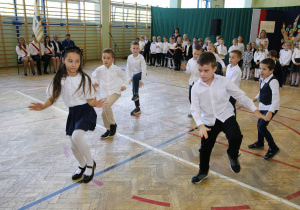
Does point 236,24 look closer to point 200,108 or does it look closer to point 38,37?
point 38,37

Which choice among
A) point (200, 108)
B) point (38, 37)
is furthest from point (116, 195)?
point (38, 37)

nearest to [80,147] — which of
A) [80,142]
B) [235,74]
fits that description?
[80,142]

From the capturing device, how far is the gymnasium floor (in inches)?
104

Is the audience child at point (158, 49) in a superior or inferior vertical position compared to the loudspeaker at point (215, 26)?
inferior

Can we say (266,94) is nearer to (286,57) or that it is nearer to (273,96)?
(273,96)

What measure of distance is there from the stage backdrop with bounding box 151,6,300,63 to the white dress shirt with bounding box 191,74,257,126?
411 inches

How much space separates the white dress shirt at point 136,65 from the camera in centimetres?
534

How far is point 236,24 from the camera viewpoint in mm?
12914

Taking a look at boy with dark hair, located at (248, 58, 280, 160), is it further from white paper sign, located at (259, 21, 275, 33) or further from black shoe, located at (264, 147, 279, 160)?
white paper sign, located at (259, 21, 275, 33)

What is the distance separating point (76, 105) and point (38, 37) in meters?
8.72

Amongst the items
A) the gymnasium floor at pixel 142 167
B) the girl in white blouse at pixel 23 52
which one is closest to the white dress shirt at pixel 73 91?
the gymnasium floor at pixel 142 167

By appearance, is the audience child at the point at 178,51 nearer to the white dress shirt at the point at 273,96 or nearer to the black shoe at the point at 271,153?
the white dress shirt at the point at 273,96

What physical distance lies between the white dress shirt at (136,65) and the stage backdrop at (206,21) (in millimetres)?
8618

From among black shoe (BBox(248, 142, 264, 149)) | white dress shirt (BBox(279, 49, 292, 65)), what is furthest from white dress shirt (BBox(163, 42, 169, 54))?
black shoe (BBox(248, 142, 264, 149))
